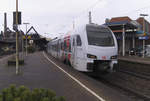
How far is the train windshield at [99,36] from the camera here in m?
10.6

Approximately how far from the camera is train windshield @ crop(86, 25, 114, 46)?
10.6 m

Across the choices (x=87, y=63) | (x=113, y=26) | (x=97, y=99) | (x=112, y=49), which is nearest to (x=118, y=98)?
(x=97, y=99)

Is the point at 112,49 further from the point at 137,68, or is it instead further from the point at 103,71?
Result: the point at 137,68

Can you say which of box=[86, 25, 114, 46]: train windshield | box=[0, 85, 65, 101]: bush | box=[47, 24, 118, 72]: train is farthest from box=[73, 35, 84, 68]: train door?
box=[0, 85, 65, 101]: bush

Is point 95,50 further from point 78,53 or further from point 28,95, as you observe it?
point 28,95

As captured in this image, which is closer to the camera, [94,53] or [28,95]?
[28,95]

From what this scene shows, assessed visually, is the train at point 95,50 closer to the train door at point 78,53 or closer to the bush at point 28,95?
the train door at point 78,53

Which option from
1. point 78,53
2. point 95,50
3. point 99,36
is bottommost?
point 78,53

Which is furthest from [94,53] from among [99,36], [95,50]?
[99,36]

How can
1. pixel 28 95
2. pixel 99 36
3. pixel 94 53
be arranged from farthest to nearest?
1. pixel 99 36
2. pixel 94 53
3. pixel 28 95

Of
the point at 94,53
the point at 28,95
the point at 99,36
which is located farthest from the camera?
the point at 99,36

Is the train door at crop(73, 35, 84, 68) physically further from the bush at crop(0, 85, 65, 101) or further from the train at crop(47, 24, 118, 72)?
the bush at crop(0, 85, 65, 101)

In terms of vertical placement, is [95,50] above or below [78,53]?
above

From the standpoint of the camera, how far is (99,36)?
10.9m
